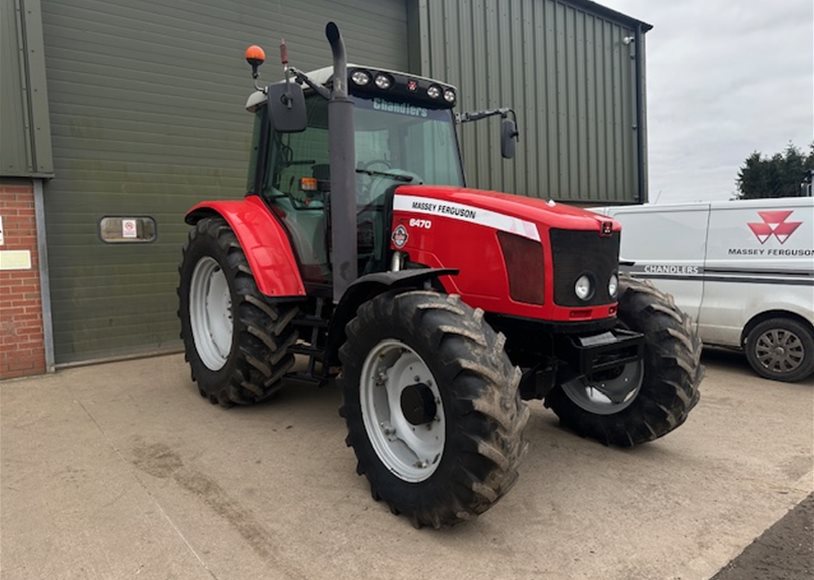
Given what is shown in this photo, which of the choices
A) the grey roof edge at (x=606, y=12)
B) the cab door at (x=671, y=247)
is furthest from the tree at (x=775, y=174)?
the cab door at (x=671, y=247)

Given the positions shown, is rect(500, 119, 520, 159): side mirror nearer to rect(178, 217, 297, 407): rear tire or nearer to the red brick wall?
rect(178, 217, 297, 407): rear tire

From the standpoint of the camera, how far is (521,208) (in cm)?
320

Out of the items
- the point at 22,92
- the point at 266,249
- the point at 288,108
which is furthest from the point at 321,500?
the point at 22,92

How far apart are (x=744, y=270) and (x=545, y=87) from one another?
595 centimetres

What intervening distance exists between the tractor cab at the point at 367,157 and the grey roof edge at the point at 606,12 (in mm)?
8513

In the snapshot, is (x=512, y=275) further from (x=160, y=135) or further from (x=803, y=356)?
(x=160, y=135)

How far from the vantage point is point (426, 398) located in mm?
2945

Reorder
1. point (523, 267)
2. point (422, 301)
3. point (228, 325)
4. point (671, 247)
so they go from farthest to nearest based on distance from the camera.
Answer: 1. point (671, 247)
2. point (228, 325)
3. point (523, 267)
4. point (422, 301)

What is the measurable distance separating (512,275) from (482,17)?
26.4 ft

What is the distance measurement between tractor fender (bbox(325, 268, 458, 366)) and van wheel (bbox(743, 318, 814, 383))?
446cm

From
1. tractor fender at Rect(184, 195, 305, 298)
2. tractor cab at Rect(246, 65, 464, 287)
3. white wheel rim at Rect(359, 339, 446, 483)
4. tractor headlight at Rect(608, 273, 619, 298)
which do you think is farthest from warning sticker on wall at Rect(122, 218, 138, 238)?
tractor headlight at Rect(608, 273, 619, 298)

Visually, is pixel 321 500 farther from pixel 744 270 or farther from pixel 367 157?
pixel 744 270

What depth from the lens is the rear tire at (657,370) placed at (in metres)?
3.56

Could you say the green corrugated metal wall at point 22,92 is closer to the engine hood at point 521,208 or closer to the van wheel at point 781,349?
the engine hood at point 521,208
